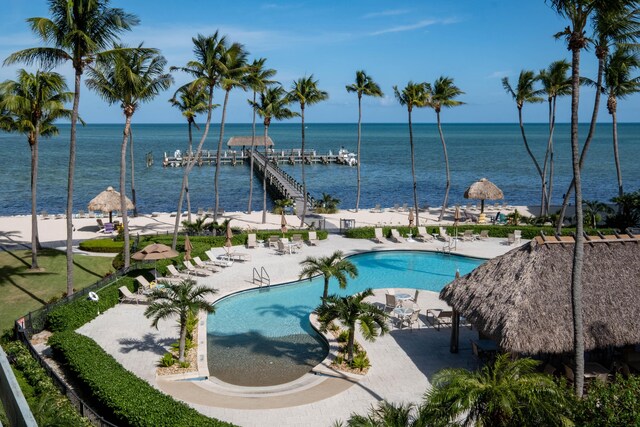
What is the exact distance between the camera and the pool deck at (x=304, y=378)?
13312 mm

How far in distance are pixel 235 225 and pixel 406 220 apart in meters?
12.4

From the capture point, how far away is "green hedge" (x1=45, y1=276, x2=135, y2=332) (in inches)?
705

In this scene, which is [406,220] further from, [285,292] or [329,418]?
[329,418]

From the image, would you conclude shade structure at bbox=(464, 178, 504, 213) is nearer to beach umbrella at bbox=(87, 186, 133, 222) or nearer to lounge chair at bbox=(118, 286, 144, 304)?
beach umbrella at bbox=(87, 186, 133, 222)

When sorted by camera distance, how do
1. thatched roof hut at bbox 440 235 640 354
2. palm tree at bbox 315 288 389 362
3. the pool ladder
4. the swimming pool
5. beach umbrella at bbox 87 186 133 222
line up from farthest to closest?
1. beach umbrella at bbox 87 186 133 222
2. the pool ladder
3. the swimming pool
4. palm tree at bbox 315 288 389 362
5. thatched roof hut at bbox 440 235 640 354

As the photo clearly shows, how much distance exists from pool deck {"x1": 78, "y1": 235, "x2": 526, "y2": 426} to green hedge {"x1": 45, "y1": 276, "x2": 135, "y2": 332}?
0.97 ft

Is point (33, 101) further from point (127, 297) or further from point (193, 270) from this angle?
point (193, 270)

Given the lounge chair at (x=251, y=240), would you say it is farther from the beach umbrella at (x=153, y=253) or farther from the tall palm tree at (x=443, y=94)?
the tall palm tree at (x=443, y=94)

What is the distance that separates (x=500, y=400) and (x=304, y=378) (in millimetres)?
7072

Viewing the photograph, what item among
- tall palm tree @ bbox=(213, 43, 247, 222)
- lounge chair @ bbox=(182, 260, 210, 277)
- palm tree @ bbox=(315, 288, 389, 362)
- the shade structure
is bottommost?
lounge chair @ bbox=(182, 260, 210, 277)

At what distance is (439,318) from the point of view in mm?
19391

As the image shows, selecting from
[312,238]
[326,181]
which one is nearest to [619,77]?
[312,238]

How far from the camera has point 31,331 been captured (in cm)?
1769

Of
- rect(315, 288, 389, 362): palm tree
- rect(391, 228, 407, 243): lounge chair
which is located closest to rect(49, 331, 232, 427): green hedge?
rect(315, 288, 389, 362): palm tree
